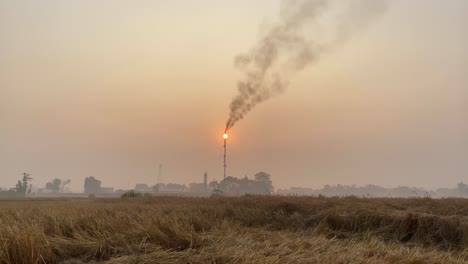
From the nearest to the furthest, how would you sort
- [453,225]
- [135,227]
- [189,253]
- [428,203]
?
1. [189,253]
2. [135,227]
3. [453,225]
4. [428,203]

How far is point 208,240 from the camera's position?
8.34 m

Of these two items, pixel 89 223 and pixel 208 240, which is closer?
pixel 208 240

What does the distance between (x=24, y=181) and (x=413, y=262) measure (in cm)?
17718

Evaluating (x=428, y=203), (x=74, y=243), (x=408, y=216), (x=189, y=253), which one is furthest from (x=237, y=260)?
(x=428, y=203)

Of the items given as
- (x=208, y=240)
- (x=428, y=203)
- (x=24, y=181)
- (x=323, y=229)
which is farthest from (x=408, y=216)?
(x=24, y=181)

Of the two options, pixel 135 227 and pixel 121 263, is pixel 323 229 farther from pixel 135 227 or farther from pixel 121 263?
pixel 121 263

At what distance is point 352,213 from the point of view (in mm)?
15250

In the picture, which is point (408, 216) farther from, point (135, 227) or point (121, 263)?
point (121, 263)

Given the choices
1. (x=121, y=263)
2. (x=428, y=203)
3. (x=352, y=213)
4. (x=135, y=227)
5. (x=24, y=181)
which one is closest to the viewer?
(x=121, y=263)

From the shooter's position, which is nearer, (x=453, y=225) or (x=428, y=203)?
(x=453, y=225)

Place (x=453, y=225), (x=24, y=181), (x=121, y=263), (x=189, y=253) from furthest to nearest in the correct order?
(x=24, y=181) < (x=453, y=225) < (x=189, y=253) < (x=121, y=263)

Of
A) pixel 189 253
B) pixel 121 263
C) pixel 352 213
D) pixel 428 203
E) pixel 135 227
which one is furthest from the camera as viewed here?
pixel 428 203

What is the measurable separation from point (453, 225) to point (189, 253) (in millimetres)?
10491

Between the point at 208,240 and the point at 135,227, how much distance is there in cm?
189
